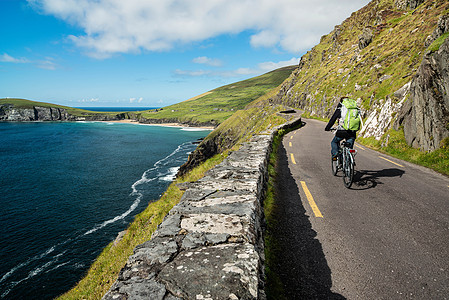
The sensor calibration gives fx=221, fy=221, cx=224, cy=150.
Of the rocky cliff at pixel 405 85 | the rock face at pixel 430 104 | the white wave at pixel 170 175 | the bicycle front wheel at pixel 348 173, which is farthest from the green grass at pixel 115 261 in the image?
the white wave at pixel 170 175

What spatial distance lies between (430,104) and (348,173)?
9.63 meters

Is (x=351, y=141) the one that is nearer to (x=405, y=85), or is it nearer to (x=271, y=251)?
(x=271, y=251)

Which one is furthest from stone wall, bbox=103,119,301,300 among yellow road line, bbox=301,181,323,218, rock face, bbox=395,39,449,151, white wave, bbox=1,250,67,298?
white wave, bbox=1,250,67,298

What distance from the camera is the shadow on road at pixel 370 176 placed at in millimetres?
8398

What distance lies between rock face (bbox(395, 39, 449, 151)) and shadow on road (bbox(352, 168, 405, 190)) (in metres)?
4.60

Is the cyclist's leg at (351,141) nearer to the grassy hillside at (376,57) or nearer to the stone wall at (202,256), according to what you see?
the stone wall at (202,256)

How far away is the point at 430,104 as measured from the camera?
42.8 feet

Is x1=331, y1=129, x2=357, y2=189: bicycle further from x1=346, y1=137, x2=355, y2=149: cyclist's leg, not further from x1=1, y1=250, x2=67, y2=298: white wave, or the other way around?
x1=1, y1=250, x2=67, y2=298: white wave

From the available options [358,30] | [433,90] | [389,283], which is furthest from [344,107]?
[358,30]

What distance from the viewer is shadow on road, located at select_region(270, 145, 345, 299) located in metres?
3.71

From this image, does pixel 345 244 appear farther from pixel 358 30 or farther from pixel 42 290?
pixel 358 30

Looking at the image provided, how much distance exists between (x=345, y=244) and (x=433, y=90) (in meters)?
13.9

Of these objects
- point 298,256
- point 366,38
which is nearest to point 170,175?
point 298,256

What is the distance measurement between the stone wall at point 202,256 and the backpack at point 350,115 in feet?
17.7
